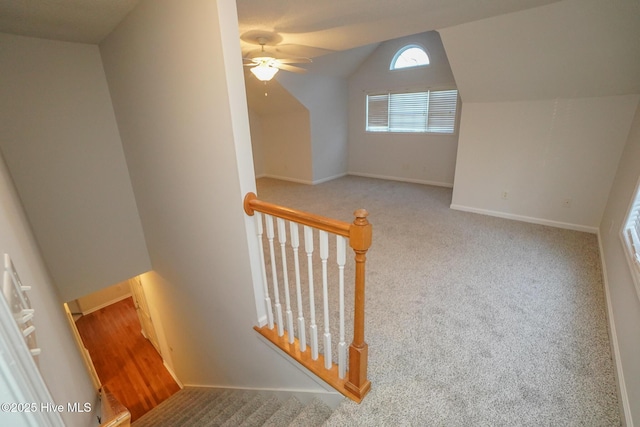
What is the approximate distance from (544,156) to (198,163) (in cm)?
373

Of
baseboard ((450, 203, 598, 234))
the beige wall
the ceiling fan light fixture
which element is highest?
the ceiling fan light fixture

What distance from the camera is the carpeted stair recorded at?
1.61 m

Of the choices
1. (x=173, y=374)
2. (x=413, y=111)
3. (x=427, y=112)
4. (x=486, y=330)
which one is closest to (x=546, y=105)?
(x=427, y=112)

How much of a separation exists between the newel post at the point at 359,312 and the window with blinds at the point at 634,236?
1373 millimetres

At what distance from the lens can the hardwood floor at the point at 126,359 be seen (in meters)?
3.94

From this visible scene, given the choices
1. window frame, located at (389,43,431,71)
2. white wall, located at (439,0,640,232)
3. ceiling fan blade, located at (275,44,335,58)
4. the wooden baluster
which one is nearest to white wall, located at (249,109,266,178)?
ceiling fan blade, located at (275,44,335,58)

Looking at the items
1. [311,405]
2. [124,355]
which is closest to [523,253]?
[311,405]

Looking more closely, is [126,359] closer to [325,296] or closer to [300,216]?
[325,296]

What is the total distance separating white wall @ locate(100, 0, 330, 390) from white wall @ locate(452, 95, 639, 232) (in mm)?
3298

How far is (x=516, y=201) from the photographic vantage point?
3.57m

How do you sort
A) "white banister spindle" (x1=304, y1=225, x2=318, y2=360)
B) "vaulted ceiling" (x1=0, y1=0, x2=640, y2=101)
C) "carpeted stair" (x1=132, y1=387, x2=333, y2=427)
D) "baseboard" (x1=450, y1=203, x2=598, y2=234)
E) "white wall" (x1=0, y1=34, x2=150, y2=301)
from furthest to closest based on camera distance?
"baseboard" (x1=450, y1=203, x2=598, y2=234)
"white wall" (x1=0, y1=34, x2=150, y2=301)
"vaulted ceiling" (x1=0, y1=0, x2=640, y2=101)
"carpeted stair" (x1=132, y1=387, x2=333, y2=427)
"white banister spindle" (x1=304, y1=225, x2=318, y2=360)

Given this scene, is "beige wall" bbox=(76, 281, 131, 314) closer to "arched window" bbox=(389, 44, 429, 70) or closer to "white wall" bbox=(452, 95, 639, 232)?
"white wall" bbox=(452, 95, 639, 232)

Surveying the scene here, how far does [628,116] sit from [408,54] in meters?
3.36

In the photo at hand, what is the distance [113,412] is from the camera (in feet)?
4.62
